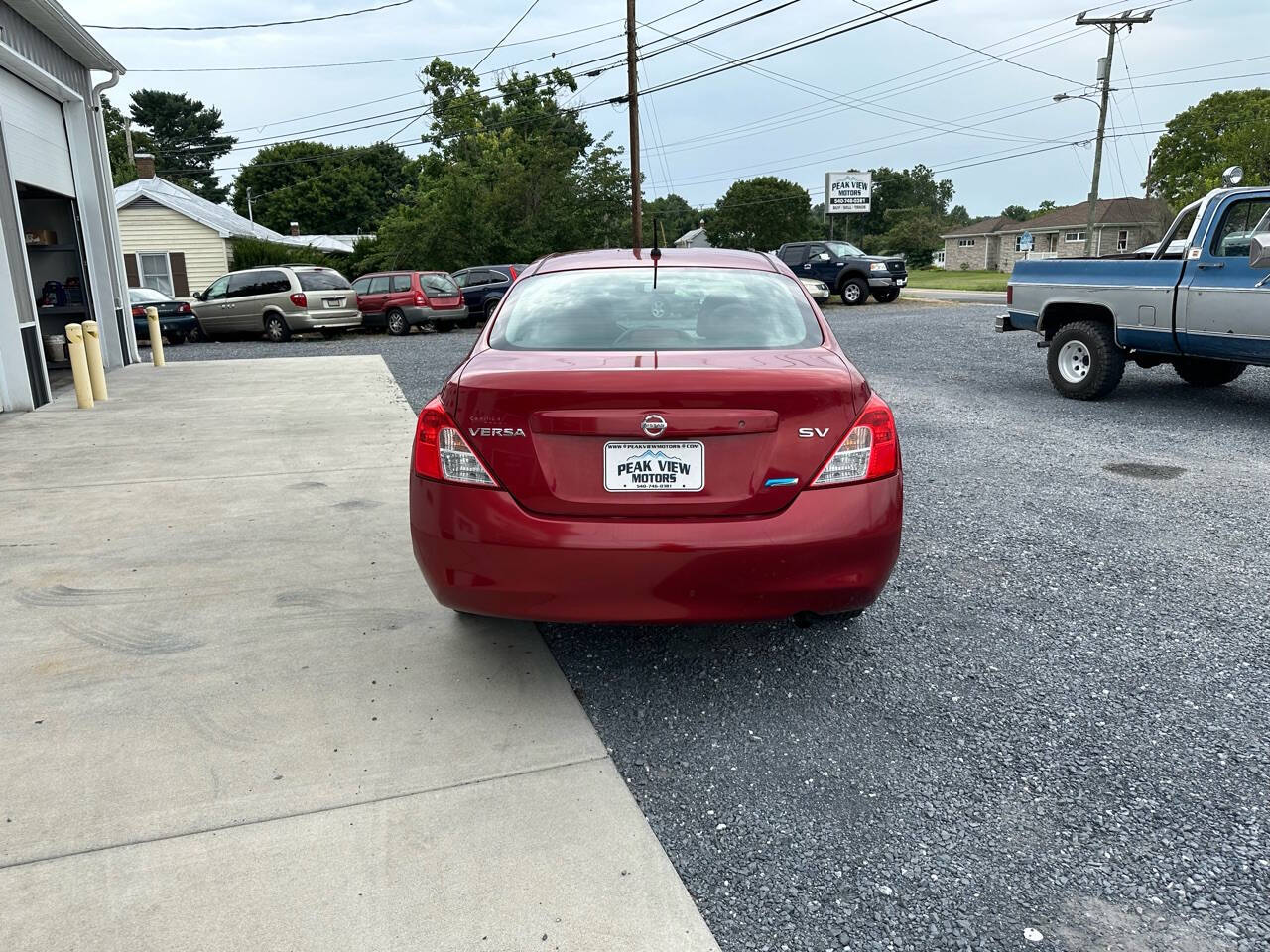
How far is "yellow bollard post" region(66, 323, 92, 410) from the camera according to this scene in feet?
32.5

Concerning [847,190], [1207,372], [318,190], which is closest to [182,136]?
[318,190]

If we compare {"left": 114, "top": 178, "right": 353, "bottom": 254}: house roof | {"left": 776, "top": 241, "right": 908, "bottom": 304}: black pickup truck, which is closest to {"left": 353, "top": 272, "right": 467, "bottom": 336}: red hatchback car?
{"left": 776, "top": 241, "right": 908, "bottom": 304}: black pickup truck

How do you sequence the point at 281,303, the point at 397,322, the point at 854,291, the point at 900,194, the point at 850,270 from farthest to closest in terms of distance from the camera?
the point at 900,194, the point at 854,291, the point at 850,270, the point at 397,322, the point at 281,303

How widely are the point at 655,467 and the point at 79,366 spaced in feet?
31.3

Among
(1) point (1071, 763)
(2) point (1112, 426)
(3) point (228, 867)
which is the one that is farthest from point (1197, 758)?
(2) point (1112, 426)

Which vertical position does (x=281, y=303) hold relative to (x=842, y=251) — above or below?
below

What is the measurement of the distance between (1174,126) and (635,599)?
257 feet

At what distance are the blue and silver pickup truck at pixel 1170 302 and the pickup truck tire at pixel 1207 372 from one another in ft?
0.03

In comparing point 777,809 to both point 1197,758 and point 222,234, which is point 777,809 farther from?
point 222,234

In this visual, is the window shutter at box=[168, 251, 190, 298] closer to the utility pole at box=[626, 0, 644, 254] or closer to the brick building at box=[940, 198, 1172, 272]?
the utility pole at box=[626, 0, 644, 254]

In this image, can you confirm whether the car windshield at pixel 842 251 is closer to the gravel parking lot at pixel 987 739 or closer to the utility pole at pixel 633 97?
the utility pole at pixel 633 97

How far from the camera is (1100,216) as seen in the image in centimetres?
6369

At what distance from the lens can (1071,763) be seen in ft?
9.25

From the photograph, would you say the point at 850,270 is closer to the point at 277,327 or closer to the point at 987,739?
the point at 277,327
